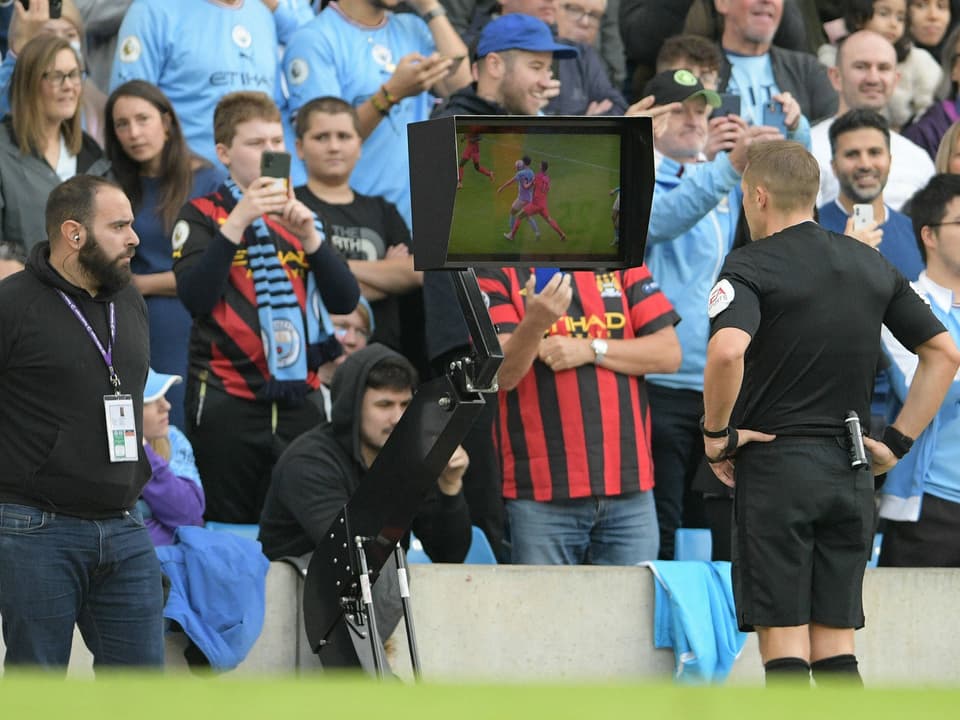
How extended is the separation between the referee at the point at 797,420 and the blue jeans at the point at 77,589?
5.97 ft

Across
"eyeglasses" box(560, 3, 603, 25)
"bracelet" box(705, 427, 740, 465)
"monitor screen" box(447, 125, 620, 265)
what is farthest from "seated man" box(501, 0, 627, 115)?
"monitor screen" box(447, 125, 620, 265)

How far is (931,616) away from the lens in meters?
6.65

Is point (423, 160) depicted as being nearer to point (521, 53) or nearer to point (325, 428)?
point (325, 428)

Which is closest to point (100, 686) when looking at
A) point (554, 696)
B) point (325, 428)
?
point (554, 696)

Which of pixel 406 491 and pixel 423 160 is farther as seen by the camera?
pixel 406 491

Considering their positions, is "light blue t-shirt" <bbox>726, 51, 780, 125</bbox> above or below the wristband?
above

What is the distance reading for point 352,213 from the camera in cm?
763

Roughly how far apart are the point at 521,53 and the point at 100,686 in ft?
19.3

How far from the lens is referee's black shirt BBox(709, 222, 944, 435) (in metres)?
5.29

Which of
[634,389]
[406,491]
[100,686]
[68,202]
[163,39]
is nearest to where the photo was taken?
[100,686]

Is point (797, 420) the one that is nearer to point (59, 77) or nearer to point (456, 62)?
point (59, 77)

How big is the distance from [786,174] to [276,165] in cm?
227

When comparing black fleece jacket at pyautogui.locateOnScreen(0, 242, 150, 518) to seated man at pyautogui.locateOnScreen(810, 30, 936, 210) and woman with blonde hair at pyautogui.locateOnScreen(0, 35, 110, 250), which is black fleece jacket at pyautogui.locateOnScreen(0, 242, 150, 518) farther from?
seated man at pyautogui.locateOnScreen(810, 30, 936, 210)

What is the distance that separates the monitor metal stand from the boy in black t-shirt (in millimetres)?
2403
